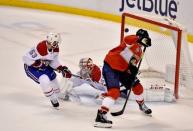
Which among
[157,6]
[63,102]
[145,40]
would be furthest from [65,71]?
[157,6]

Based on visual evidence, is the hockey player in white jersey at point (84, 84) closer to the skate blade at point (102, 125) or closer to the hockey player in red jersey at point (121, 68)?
the hockey player in red jersey at point (121, 68)

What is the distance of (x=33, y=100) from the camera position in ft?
12.8

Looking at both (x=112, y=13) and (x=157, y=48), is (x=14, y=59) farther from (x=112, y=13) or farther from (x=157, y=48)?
(x=112, y=13)

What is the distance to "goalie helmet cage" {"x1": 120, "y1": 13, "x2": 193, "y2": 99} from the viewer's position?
4.11 metres

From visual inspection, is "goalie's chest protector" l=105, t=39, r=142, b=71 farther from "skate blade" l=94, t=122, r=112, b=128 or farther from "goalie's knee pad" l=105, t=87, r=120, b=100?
"skate blade" l=94, t=122, r=112, b=128

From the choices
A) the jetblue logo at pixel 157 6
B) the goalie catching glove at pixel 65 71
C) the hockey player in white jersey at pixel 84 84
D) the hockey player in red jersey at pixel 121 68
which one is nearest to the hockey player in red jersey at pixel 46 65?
the goalie catching glove at pixel 65 71

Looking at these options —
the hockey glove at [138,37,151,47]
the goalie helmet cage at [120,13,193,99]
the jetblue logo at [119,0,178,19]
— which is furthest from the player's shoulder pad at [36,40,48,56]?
the jetblue logo at [119,0,178,19]

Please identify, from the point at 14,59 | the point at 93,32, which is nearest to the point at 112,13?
the point at 93,32

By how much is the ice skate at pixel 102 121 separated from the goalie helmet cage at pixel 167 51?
97 cm

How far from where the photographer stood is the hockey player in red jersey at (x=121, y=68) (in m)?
3.33

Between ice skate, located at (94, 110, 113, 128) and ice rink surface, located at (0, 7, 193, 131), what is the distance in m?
0.04

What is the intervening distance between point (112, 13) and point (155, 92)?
11.7ft

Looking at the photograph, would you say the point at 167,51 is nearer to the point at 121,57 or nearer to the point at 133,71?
the point at 133,71

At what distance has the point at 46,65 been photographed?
3.77m
